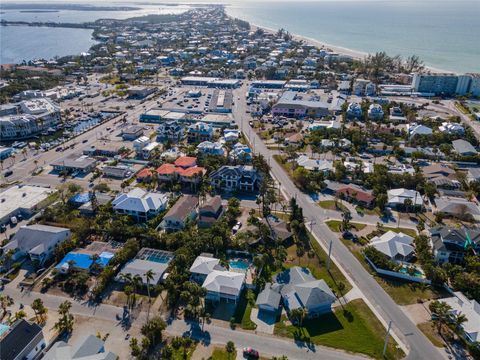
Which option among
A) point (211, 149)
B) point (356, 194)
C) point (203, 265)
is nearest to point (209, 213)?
point (203, 265)

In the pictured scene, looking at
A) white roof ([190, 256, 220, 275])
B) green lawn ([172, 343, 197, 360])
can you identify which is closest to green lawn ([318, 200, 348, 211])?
white roof ([190, 256, 220, 275])

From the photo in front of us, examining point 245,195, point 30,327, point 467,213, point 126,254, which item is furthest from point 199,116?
point 30,327

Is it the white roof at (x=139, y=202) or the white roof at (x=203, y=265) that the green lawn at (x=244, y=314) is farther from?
the white roof at (x=139, y=202)

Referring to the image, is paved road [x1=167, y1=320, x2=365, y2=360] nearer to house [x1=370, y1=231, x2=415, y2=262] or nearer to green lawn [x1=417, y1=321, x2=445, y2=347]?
green lawn [x1=417, y1=321, x2=445, y2=347]

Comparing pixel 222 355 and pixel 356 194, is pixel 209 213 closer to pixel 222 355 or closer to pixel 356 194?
pixel 222 355

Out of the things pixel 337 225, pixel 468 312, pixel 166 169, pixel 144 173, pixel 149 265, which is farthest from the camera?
pixel 144 173

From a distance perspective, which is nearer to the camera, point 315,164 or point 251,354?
point 251,354
